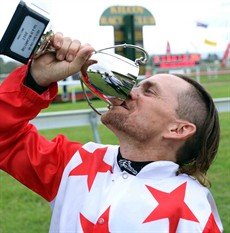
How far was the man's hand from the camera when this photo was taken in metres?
2.12

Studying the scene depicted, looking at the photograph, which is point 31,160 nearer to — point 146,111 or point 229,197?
point 146,111

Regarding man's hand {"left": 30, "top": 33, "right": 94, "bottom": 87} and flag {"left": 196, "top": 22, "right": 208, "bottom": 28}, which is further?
flag {"left": 196, "top": 22, "right": 208, "bottom": 28}

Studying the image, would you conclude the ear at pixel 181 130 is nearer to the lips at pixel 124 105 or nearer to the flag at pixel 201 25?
the lips at pixel 124 105

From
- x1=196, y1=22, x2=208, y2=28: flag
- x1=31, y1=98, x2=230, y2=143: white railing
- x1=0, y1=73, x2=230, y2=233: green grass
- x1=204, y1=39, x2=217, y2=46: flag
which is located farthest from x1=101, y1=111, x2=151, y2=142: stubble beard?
x1=204, y1=39, x2=217, y2=46: flag

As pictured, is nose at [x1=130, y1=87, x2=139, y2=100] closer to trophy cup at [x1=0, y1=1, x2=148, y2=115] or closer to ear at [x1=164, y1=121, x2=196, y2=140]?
trophy cup at [x1=0, y1=1, x2=148, y2=115]

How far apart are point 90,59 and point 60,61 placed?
0.15 meters

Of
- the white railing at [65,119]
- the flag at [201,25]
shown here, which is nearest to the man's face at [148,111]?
the white railing at [65,119]

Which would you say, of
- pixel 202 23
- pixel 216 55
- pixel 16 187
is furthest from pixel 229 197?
pixel 216 55

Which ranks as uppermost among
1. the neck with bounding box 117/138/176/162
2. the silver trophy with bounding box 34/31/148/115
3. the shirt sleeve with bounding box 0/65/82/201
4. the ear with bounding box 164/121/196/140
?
the silver trophy with bounding box 34/31/148/115

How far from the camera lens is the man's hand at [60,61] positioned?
2.12 metres

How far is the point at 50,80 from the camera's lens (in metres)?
2.22

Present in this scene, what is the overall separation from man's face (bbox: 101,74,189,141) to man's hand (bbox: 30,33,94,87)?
0.24 metres

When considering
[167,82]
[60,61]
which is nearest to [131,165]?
[167,82]

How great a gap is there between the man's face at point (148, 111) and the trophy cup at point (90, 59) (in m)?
0.06
